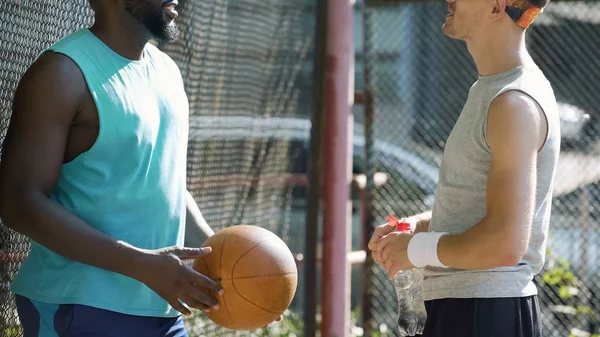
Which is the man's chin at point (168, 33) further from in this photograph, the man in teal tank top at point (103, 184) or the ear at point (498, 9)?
the ear at point (498, 9)

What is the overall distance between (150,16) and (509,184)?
135 centimetres

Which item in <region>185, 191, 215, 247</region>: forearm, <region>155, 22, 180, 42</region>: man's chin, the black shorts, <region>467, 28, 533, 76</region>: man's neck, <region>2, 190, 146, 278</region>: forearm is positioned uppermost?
<region>467, 28, 533, 76</region>: man's neck

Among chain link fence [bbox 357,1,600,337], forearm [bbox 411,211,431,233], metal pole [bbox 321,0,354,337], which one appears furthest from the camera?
chain link fence [bbox 357,1,600,337]

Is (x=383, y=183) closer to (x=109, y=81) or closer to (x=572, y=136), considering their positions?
(x=572, y=136)

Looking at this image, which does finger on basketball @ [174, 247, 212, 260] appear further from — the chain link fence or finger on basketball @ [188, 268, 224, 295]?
the chain link fence

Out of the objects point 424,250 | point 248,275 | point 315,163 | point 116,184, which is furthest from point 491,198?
point 315,163

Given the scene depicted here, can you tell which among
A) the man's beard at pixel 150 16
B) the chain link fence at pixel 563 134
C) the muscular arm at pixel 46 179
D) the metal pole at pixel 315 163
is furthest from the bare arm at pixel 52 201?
the chain link fence at pixel 563 134

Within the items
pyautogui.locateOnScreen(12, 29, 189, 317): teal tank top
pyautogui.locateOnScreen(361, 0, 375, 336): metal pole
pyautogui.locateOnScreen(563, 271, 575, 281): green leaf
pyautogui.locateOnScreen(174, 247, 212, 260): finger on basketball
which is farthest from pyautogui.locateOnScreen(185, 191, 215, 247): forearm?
pyautogui.locateOnScreen(563, 271, 575, 281): green leaf

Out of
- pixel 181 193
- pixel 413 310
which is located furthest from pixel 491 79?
pixel 181 193

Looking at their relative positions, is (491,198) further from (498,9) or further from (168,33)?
(168,33)

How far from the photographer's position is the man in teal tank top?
2.78 m

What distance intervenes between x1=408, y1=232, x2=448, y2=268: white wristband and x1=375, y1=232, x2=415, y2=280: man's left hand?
0.11 ft

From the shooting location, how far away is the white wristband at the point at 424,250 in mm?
2807

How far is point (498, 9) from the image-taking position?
115 inches
